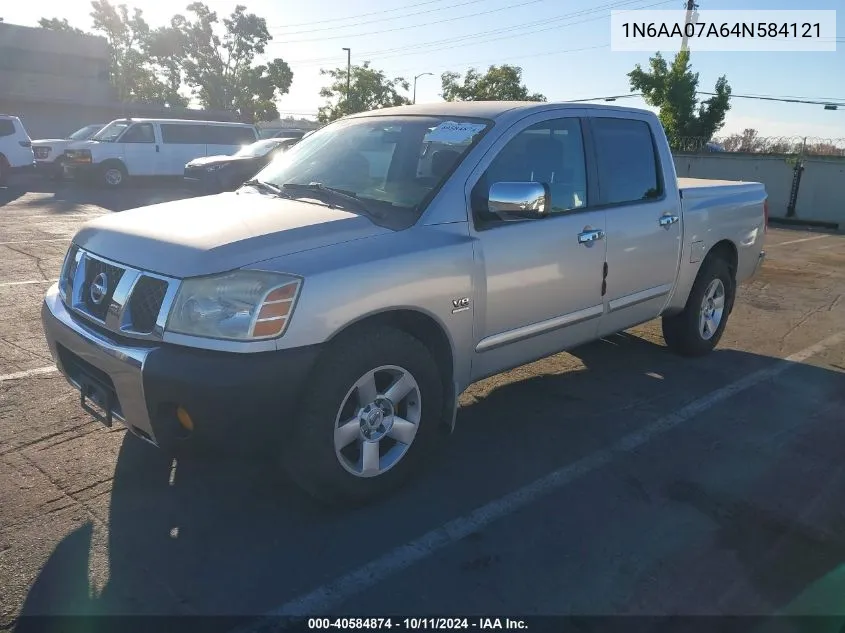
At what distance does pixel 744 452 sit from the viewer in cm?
400

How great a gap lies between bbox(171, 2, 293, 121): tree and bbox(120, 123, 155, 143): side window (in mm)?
39853

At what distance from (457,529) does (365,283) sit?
1.18 metres

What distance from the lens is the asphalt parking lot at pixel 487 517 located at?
265cm

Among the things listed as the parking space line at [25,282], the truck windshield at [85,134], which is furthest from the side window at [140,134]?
the parking space line at [25,282]

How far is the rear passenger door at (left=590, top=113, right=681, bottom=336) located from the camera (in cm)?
442

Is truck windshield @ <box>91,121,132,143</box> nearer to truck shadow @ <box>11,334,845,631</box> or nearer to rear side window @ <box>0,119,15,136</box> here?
rear side window @ <box>0,119,15,136</box>

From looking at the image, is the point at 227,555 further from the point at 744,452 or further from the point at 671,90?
the point at 671,90

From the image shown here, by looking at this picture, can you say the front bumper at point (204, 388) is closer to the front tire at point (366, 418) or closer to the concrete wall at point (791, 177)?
the front tire at point (366, 418)

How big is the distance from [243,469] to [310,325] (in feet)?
3.66

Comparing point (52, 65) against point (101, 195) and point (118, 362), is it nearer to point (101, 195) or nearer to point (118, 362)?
point (101, 195)

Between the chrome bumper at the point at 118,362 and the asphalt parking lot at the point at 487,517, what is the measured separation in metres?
0.37

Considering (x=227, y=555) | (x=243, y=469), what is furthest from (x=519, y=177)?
(x=227, y=555)

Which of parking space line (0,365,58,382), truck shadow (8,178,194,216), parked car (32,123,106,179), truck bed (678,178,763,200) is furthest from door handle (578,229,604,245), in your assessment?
parked car (32,123,106,179)

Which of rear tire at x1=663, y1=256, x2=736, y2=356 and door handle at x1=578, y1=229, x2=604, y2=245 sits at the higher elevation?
door handle at x1=578, y1=229, x2=604, y2=245
